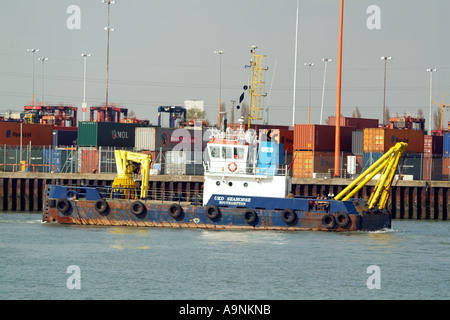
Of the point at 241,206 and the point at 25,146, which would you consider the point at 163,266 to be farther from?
the point at 25,146

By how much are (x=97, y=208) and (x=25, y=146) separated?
1245 inches

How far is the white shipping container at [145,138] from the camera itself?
2416 inches

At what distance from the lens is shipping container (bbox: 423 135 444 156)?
64.3 m

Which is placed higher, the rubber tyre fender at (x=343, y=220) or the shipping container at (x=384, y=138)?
the shipping container at (x=384, y=138)

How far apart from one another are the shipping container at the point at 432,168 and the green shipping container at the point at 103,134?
75.6 ft

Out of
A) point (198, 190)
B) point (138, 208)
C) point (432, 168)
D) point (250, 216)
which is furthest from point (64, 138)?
point (250, 216)

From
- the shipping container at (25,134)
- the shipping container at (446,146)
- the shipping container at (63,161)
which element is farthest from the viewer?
the shipping container at (25,134)

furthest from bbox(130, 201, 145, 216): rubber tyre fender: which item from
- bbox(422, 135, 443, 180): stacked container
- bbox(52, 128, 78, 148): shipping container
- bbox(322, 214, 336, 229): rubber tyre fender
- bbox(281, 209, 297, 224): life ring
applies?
bbox(52, 128, 78, 148): shipping container

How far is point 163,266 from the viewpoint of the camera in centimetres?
2928

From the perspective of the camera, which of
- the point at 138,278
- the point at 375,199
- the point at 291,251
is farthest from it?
the point at 375,199

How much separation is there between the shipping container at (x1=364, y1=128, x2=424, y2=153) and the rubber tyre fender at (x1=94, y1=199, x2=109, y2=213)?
24.6 metres

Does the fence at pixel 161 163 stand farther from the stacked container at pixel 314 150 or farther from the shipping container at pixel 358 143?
the shipping container at pixel 358 143

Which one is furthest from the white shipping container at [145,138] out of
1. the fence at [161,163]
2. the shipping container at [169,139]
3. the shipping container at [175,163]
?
the shipping container at [175,163]
